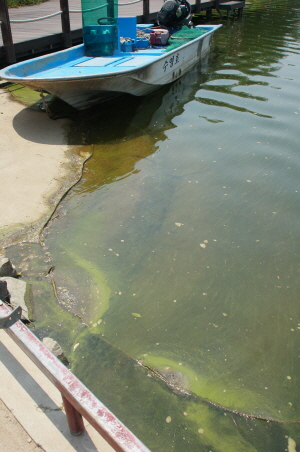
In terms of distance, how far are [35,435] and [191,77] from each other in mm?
8896

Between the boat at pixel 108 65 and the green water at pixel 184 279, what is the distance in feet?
2.11

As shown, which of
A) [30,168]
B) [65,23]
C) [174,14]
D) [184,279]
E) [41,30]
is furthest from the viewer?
[41,30]

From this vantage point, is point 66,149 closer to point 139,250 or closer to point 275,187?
point 139,250

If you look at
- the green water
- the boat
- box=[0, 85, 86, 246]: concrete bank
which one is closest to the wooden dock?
the boat

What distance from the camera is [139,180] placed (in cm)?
498

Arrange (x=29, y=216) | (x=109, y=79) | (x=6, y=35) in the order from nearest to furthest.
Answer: (x=29, y=216)
(x=109, y=79)
(x=6, y=35)

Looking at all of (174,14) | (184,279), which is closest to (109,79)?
(184,279)

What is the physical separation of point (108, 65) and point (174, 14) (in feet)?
12.6

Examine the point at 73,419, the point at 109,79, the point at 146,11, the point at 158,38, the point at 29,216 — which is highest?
the point at 146,11

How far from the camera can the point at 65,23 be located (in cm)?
934

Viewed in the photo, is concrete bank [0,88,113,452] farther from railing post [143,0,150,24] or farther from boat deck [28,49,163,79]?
railing post [143,0,150,24]

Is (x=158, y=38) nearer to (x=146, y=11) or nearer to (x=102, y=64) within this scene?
(x=102, y=64)

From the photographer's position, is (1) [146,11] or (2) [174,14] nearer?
(2) [174,14]

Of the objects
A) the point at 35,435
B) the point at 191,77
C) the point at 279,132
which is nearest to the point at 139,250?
the point at 35,435
